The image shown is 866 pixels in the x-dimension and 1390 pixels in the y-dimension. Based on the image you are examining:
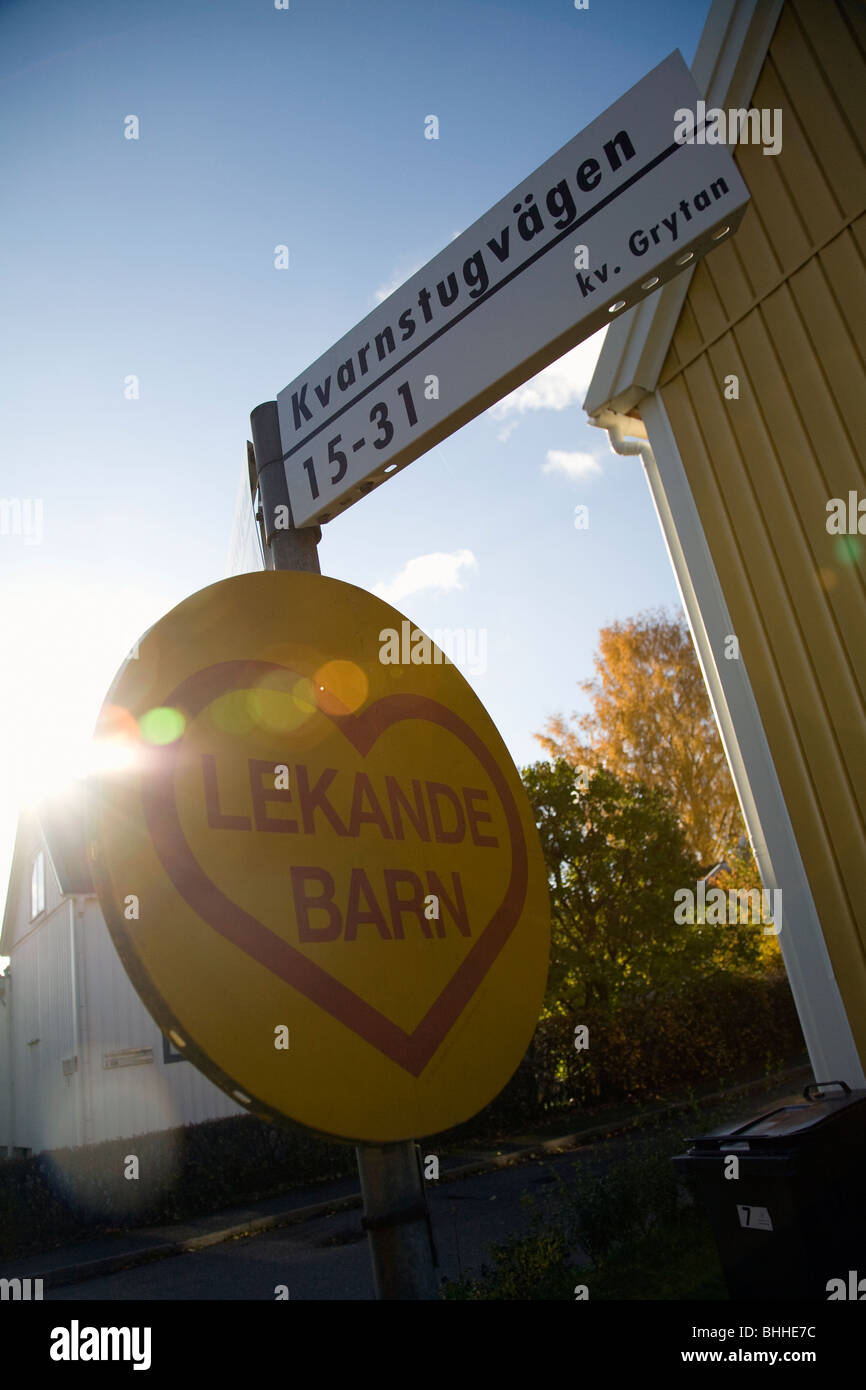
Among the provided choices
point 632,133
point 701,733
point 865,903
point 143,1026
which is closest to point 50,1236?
point 143,1026

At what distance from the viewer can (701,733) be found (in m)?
23.5

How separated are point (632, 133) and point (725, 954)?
17.0m

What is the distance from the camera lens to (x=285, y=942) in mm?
1040

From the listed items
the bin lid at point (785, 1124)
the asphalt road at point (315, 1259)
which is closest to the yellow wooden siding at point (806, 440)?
the bin lid at point (785, 1124)

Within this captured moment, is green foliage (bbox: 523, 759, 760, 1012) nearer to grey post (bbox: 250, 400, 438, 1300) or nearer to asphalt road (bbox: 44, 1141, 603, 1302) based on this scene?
asphalt road (bbox: 44, 1141, 603, 1302)

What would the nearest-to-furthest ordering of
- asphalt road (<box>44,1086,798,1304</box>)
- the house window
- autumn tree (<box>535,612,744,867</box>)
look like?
asphalt road (<box>44,1086,798,1304</box>) < the house window < autumn tree (<box>535,612,744,867</box>)

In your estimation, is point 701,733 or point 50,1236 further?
point 701,733

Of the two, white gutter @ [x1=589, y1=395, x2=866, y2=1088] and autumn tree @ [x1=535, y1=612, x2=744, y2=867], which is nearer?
white gutter @ [x1=589, y1=395, x2=866, y2=1088]

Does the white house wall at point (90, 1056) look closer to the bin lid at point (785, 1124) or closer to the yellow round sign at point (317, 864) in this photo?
the bin lid at point (785, 1124)

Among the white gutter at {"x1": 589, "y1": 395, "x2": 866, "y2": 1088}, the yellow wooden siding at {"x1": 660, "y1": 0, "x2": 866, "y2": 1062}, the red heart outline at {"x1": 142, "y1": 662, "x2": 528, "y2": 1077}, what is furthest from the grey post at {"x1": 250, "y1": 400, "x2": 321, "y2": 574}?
the white gutter at {"x1": 589, "y1": 395, "x2": 866, "y2": 1088}

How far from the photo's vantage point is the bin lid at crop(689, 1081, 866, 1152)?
133 inches

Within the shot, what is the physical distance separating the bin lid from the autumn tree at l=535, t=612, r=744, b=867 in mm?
18756
